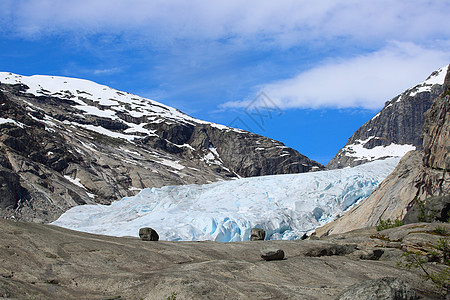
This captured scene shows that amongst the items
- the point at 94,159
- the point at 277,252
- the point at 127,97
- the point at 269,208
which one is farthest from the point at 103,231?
the point at 127,97

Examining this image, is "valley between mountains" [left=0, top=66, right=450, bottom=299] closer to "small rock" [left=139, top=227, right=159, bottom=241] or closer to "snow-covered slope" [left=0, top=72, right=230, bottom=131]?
"small rock" [left=139, top=227, right=159, bottom=241]

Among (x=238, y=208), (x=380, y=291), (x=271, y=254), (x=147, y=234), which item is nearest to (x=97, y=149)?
(x=238, y=208)

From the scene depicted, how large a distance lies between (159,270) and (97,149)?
10643 centimetres

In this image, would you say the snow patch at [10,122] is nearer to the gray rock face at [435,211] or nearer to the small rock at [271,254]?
the gray rock face at [435,211]

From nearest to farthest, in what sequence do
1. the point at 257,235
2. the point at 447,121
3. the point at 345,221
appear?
the point at 257,235, the point at 447,121, the point at 345,221

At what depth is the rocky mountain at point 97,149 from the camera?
280 feet

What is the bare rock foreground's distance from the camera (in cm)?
1004

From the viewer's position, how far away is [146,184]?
10188 cm

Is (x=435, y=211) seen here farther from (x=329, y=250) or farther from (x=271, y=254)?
(x=271, y=254)

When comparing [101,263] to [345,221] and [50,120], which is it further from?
[50,120]

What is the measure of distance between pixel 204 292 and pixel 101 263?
354 cm

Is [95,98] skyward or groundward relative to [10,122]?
skyward

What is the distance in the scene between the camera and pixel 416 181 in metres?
33.0

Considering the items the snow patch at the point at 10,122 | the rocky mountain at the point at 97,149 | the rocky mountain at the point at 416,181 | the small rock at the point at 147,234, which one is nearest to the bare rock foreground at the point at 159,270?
the small rock at the point at 147,234
